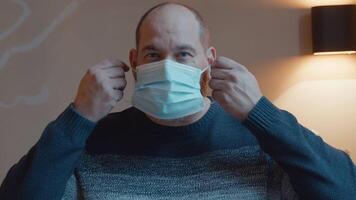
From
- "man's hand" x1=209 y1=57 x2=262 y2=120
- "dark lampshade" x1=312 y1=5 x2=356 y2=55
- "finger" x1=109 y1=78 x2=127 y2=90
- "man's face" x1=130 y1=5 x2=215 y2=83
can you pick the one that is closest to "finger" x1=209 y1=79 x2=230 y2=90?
"man's hand" x1=209 y1=57 x2=262 y2=120

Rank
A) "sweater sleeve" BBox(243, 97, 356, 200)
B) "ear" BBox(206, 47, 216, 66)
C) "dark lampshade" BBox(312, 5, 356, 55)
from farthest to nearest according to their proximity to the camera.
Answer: "dark lampshade" BBox(312, 5, 356, 55) → "ear" BBox(206, 47, 216, 66) → "sweater sleeve" BBox(243, 97, 356, 200)

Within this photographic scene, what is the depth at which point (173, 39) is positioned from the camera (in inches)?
47.7

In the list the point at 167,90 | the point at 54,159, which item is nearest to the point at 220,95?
the point at 167,90

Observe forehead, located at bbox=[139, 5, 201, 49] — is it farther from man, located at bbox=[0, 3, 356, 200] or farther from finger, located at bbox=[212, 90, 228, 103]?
finger, located at bbox=[212, 90, 228, 103]

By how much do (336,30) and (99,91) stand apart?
119cm

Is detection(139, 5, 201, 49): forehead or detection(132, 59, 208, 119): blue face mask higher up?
detection(139, 5, 201, 49): forehead

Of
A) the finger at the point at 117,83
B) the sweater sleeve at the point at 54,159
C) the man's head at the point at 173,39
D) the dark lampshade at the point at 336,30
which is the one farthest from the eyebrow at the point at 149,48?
the dark lampshade at the point at 336,30

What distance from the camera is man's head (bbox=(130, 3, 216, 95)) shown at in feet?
3.98

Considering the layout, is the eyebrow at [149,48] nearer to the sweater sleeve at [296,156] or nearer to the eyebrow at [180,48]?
the eyebrow at [180,48]

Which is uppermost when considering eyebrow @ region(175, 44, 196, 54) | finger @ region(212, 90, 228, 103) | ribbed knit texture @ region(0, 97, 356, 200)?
eyebrow @ region(175, 44, 196, 54)

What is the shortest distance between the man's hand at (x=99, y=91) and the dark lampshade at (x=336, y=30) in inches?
42.6

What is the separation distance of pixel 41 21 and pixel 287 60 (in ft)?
3.60

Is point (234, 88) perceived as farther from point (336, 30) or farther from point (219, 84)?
point (336, 30)

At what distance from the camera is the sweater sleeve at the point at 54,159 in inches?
43.8
